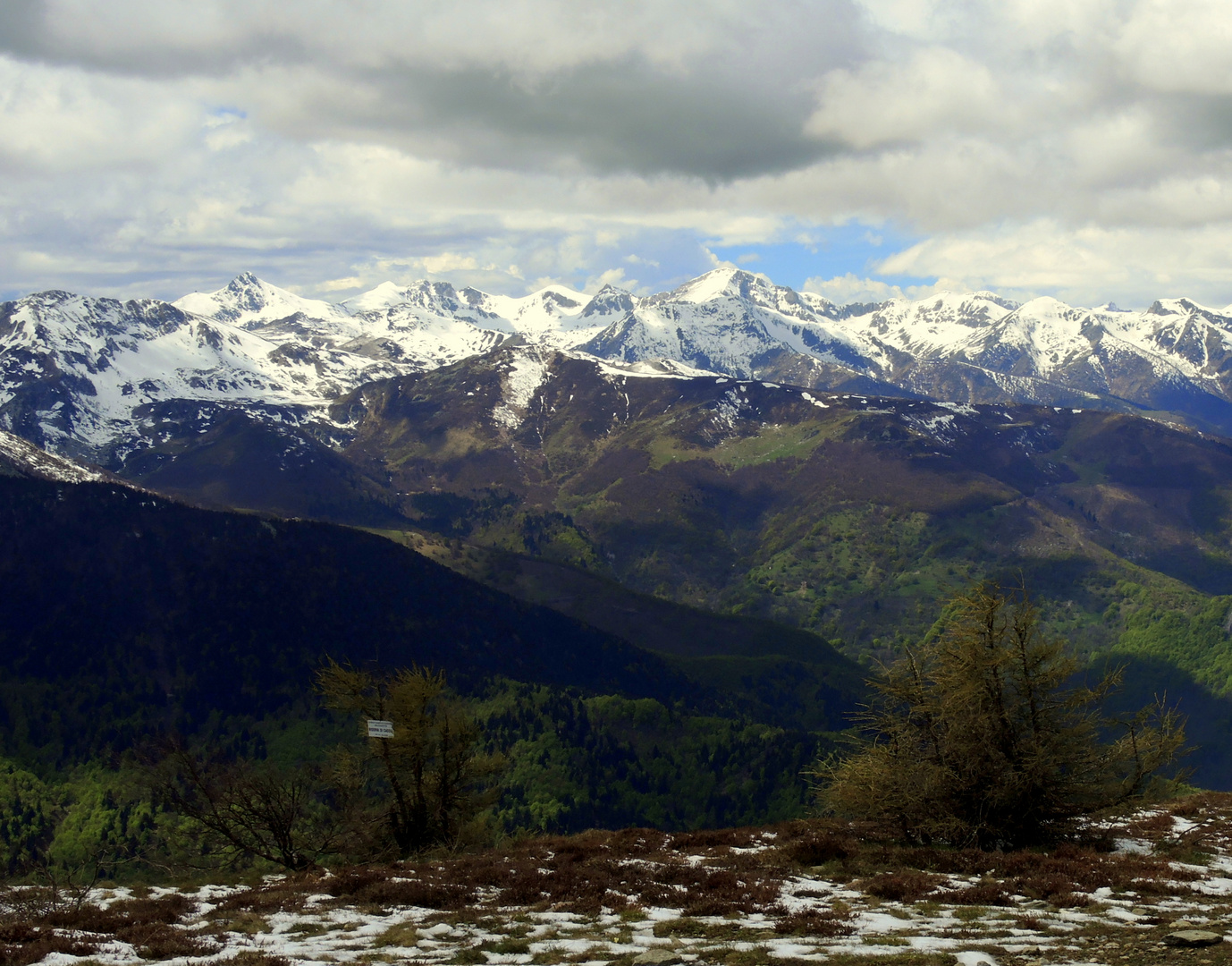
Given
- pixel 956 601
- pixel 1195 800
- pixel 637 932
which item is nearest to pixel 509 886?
pixel 637 932

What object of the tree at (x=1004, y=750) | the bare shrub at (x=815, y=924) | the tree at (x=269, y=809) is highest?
the tree at (x=1004, y=750)

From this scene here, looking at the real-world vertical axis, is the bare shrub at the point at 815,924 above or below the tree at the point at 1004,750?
below

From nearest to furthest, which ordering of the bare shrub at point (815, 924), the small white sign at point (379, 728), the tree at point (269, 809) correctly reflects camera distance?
the bare shrub at point (815, 924)
the small white sign at point (379, 728)
the tree at point (269, 809)

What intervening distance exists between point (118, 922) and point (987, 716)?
122 feet

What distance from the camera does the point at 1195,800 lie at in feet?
201

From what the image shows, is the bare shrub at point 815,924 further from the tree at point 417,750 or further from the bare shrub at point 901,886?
the tree at point 417,750

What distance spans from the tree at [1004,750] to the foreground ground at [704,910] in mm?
2340

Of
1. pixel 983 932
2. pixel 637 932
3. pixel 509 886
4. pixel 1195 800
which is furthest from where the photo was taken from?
pixel 1195 800

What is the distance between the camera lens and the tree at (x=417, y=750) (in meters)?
54.1

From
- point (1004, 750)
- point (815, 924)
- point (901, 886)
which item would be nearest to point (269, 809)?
point (815, 924)

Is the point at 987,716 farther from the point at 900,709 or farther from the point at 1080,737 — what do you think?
the point at 900,709

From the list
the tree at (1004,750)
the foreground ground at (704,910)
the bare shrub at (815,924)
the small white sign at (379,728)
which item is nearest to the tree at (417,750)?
the small white sign at (379,728)

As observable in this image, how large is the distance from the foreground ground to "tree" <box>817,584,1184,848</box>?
7.68ft

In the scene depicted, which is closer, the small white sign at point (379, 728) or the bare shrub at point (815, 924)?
the bare shrub at point (815, 924)
